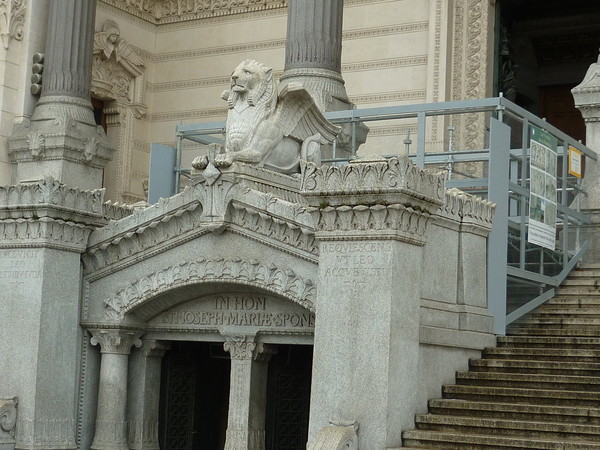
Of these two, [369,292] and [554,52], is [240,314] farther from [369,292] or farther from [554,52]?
[554,52]

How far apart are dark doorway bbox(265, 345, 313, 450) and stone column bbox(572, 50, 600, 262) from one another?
171 inches

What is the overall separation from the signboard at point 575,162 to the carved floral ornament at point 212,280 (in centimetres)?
501

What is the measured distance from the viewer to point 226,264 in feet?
44.6

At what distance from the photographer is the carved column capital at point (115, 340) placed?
569 inches

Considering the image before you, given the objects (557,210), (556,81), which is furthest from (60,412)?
(556,81)

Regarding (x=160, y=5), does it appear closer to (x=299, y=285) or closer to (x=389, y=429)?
(x=299, y=285)

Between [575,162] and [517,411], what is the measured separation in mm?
5541

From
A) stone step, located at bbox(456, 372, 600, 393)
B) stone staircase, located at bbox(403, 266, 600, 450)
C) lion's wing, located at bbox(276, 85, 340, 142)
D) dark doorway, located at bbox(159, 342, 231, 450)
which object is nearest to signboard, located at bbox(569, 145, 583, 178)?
stone staircase, located at bbox(403, 266, 600, 450)

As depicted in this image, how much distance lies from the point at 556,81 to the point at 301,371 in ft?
46.8

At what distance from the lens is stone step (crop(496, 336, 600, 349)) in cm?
1309

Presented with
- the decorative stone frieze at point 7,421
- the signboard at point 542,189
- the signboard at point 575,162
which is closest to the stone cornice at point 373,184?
the signboard at point 542,189

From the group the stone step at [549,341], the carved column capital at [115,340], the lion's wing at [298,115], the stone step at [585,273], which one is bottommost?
the carved column capital at [115,340]

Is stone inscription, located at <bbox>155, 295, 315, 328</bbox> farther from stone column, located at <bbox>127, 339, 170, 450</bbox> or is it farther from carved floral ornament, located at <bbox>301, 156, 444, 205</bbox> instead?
carved floral ornament, located at <bbox>301, 156, 444, 205</bbox>

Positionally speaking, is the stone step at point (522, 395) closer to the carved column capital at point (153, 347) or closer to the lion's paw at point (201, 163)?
the lion's paw at point (201, 163)
